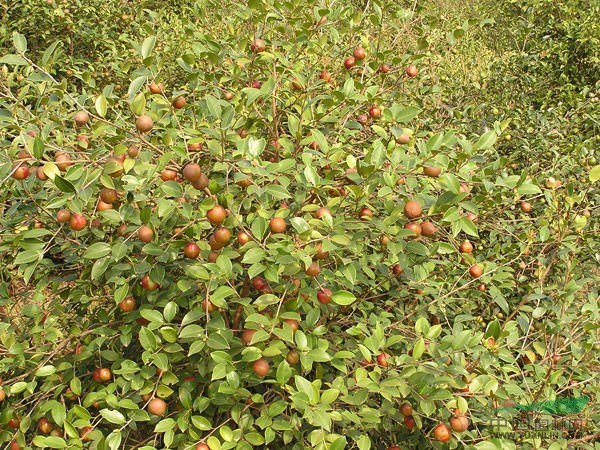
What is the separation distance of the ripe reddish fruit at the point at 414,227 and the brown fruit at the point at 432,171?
0.16m

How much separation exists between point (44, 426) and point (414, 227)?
1.40 meters

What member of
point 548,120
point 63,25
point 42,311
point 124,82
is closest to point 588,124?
point 548,120

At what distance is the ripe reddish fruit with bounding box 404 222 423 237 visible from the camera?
158 centimetres

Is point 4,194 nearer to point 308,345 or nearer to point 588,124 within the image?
point 308,345

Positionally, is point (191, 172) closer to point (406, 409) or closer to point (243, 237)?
point (243, 237)

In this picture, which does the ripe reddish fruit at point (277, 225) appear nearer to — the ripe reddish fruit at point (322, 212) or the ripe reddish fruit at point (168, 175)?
the ripe reddish fruit at point (322, 212)

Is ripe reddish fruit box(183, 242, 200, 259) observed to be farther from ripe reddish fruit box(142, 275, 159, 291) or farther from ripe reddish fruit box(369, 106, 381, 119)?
ripe reddish fruit box(369, 106, 381, 119)

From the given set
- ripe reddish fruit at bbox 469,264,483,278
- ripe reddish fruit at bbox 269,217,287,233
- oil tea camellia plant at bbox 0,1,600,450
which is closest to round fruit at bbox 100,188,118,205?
oil tea camellia plant at bbox 0,1,600,450

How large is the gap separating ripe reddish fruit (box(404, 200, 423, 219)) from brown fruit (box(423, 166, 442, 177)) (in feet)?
0.42

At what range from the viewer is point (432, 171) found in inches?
65.1

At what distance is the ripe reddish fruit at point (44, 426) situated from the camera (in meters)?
1.80

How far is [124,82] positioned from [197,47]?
128 inches

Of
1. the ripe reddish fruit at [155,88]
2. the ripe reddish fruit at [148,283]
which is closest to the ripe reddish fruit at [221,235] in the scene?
the ripe reddish fruit at [148,283]

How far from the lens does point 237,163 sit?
1.50 m
